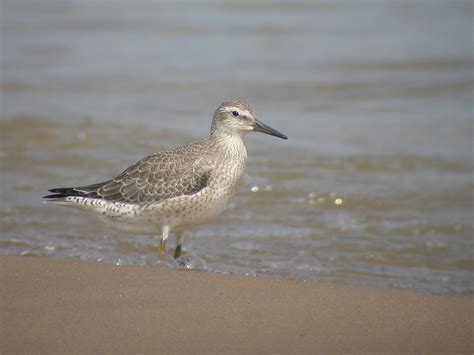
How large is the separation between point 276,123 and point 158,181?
519cm

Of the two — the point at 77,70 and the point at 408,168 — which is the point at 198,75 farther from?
the point at 408,168

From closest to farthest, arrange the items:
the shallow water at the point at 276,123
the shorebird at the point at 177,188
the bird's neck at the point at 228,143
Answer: the shorebird at the point at 177,188, the bird's neck at the point at 228,143, the shallow water at the point at 276,123

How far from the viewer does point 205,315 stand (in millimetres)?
5223

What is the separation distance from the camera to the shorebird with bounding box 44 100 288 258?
6578mm

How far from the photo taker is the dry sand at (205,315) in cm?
484

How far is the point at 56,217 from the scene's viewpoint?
8109 mm

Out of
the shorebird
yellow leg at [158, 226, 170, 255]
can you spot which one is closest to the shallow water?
yellow leg at [158, 226, 170, 255]

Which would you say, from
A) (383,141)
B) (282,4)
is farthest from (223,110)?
(282,4)

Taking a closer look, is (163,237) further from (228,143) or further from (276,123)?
(276,123)

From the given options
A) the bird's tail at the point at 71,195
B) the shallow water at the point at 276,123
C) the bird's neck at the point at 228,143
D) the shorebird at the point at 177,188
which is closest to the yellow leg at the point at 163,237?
the shorebird at the point at 177,188

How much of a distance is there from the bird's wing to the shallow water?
56 cm

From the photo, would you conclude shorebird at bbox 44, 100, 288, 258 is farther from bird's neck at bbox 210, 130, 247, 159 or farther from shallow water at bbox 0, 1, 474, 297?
shallow water at bbox 0, 1, 474, 297

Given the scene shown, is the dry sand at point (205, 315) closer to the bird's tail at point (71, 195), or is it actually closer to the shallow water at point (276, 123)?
the bird's tail at point (71, 195)

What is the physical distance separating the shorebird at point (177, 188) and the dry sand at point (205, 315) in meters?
0.70
